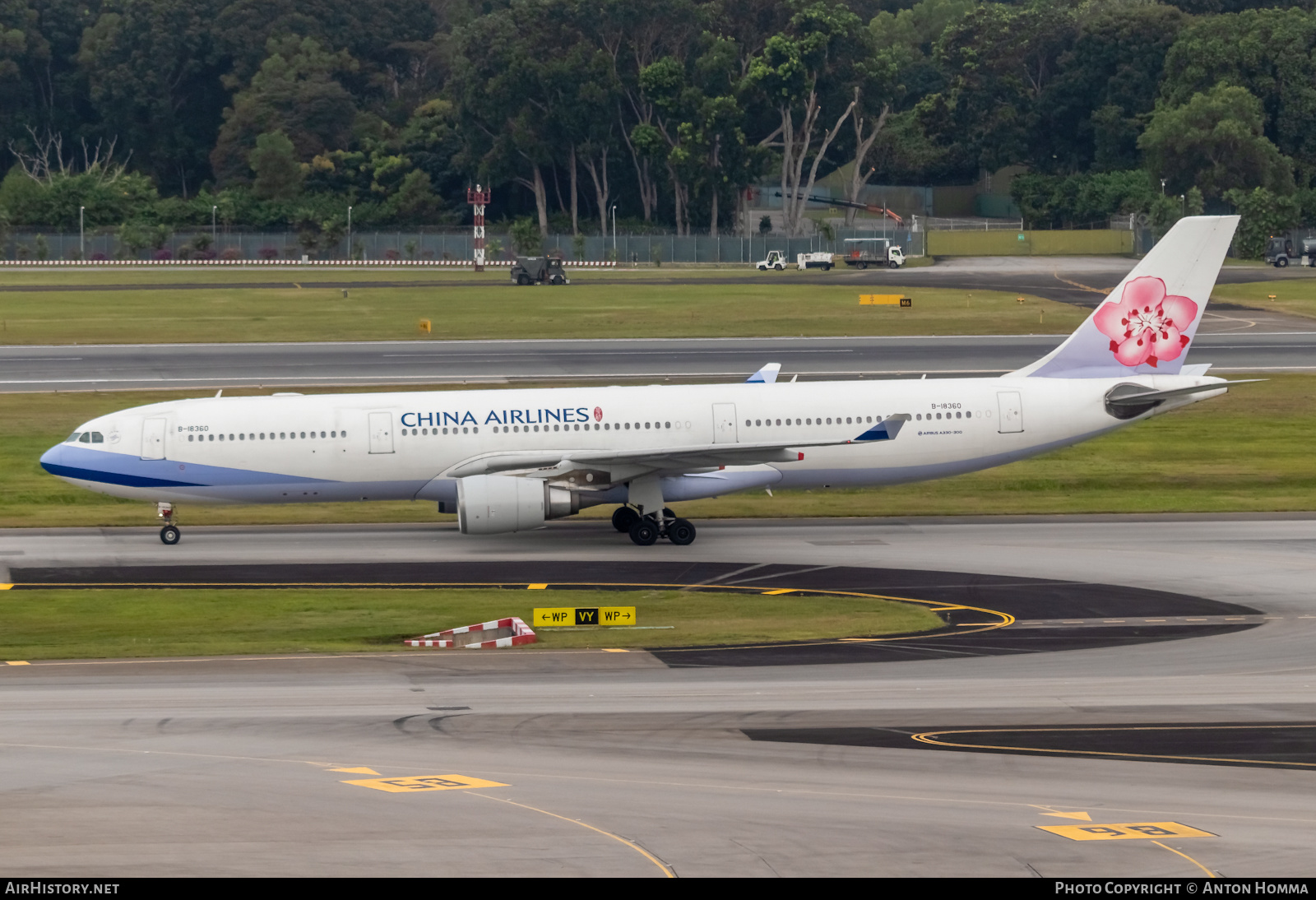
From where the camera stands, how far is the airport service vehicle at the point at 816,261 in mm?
142375

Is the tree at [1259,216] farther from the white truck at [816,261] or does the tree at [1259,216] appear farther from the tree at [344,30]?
the tree at [344,30]

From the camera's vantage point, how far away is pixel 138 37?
596ft

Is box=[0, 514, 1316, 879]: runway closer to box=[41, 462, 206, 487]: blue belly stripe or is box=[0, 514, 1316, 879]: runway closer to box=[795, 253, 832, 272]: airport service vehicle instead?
box=[41, 462, 206, 487]: blue belly stripe

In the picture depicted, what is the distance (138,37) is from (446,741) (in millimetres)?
Answer: 177110

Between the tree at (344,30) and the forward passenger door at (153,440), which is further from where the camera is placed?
the tree at (344,30)

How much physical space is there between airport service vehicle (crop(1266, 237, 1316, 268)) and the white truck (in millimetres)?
38562

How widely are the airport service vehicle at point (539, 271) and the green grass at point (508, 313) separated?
2.37 metres

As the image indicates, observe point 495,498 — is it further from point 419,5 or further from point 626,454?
point 419,5

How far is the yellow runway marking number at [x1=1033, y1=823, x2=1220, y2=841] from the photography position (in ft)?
59.0

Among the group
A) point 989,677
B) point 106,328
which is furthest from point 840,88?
point 989,677

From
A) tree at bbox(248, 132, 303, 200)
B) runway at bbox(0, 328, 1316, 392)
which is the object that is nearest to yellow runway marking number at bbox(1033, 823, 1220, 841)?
runway at bbox(0, 328, 1316, 392)

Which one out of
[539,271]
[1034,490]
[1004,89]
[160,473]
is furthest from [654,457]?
[1004,89]

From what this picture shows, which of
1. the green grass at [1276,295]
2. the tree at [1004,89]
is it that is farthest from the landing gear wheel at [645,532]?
the tree at [1004,89]

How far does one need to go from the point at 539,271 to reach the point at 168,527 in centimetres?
8362
